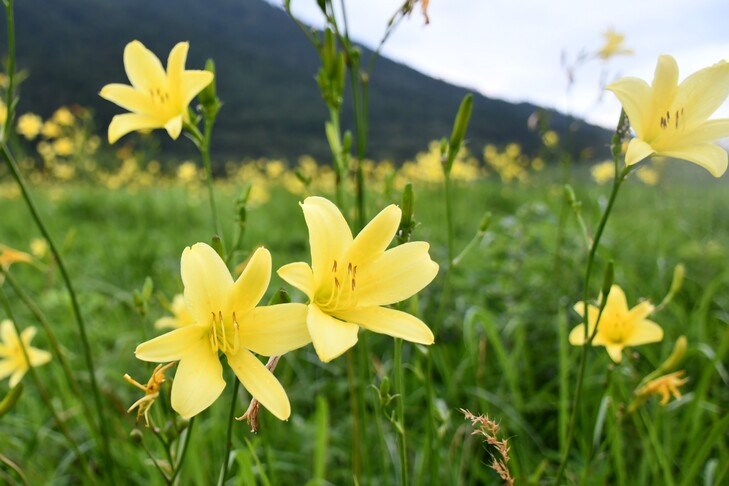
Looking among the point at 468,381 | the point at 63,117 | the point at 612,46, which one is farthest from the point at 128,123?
the point at 63,117

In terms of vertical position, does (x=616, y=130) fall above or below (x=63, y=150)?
above

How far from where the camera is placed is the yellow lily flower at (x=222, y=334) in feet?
1.87

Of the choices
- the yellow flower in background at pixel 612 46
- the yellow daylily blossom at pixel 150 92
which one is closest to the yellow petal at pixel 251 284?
the yellow daylily blossom at pixel 150 92

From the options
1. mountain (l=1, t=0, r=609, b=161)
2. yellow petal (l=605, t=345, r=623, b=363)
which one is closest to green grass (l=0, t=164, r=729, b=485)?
yellow petal (l=605, t=345, r=623, b=363)

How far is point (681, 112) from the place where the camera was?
789 mm

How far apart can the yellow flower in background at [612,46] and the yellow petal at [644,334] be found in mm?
1704

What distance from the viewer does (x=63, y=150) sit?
4.56 metres

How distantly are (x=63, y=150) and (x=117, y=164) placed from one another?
19.1 feet

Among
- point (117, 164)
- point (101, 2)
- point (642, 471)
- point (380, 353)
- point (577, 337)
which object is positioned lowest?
point (117, 164)

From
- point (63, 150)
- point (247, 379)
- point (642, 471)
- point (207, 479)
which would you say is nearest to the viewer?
point (247, 379)

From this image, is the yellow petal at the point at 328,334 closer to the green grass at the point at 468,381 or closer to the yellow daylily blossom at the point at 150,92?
the green grass at the point at 468,381

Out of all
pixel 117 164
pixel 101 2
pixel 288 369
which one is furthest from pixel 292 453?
pixel 101 2

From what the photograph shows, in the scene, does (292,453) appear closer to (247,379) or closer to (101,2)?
(247,379)

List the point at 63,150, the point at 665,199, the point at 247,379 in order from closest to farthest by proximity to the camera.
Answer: the point at 247,379, the point at 63,150, the point at 665,199
